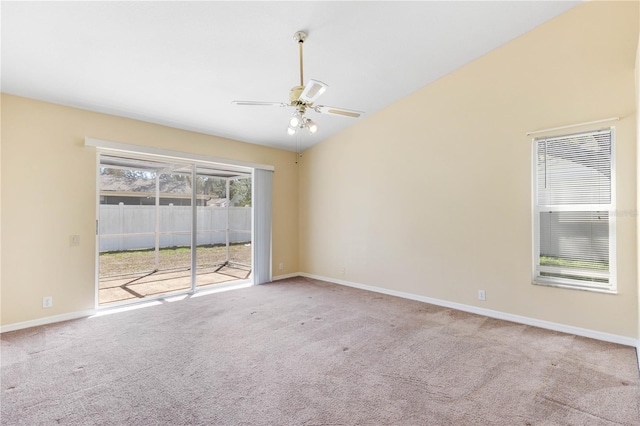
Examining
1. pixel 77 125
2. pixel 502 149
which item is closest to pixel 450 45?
pixel 502 149

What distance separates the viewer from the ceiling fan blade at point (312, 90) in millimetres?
2342

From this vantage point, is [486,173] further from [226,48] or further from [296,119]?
[226,48]

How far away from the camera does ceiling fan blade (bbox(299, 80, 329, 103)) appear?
2342 millimetres

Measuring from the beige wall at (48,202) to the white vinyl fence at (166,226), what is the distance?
460 millimetres

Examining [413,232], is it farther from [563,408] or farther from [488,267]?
[563,408]

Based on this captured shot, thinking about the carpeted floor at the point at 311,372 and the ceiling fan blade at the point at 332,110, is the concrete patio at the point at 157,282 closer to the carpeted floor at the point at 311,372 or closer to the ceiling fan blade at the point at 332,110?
the carpeted floor at the point at 311,372

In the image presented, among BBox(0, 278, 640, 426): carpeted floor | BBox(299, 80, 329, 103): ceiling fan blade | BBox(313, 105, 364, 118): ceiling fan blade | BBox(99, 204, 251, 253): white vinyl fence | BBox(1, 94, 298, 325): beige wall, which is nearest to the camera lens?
BBox(0, 278, 640, 426): carpeted floor

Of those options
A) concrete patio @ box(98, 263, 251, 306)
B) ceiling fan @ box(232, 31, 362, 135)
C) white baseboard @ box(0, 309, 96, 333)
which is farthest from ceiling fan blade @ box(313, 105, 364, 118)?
white baseboard @ box(0, 309, 96, 333)

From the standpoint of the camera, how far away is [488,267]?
3.96 metres

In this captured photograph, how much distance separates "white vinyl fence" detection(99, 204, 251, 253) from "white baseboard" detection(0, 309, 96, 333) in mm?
871

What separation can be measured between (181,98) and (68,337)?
306cm

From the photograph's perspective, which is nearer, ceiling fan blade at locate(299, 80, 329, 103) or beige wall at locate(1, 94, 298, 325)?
ceiling fan blade at locate(299, 80, 329, 103)

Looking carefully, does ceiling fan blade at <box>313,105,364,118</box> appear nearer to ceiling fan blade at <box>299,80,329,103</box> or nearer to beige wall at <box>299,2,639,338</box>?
ceiling fan blade at <box>299,80,329,103</box>

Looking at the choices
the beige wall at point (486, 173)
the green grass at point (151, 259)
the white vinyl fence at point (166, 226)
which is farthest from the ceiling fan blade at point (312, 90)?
the green grass at point (151, 259)
